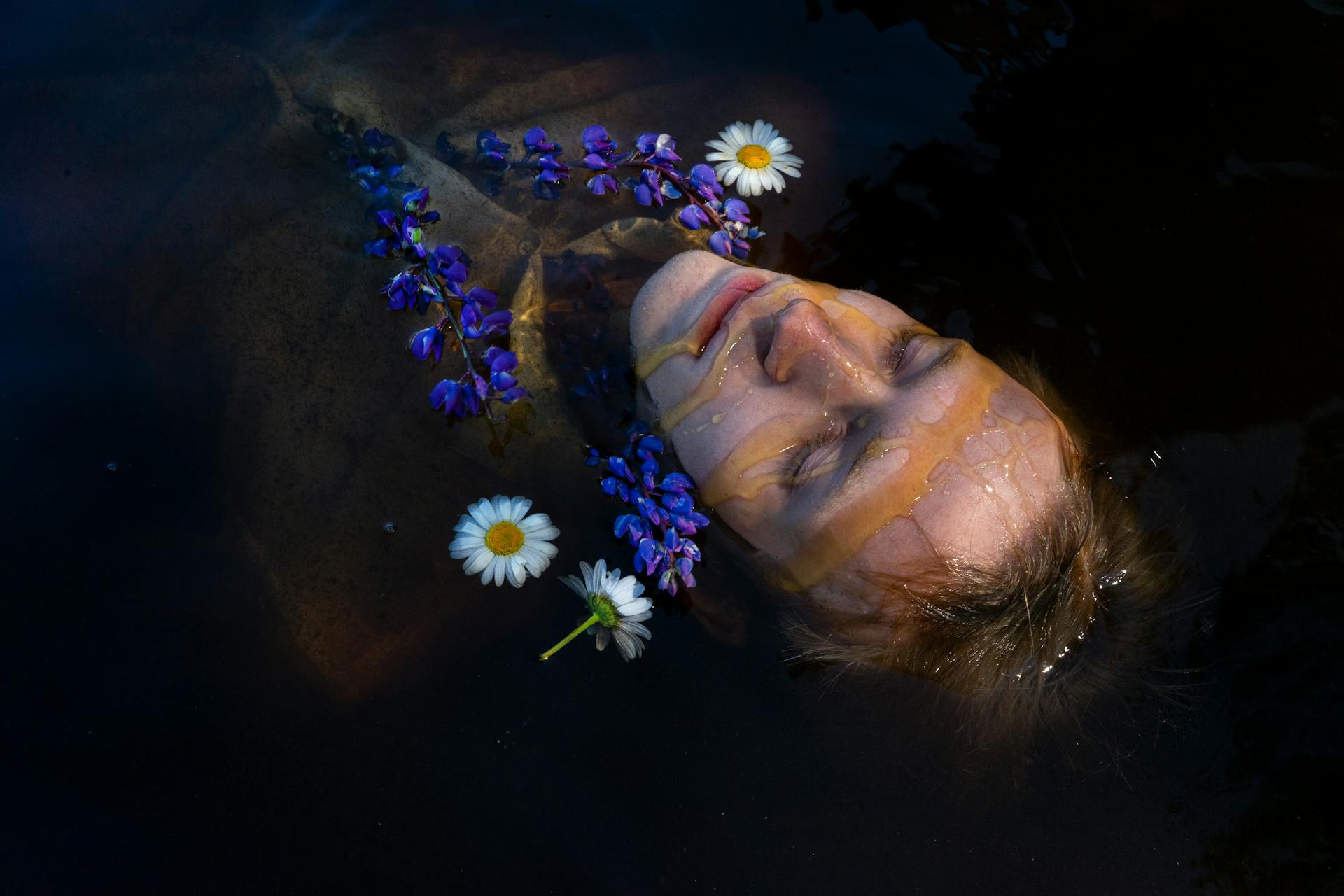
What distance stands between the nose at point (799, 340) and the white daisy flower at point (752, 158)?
1.31 metres

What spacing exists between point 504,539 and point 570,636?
439 mm

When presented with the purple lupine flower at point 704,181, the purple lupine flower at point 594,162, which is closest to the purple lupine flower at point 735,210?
the purple lupine flower at point 704,181

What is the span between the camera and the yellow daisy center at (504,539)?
3143mm

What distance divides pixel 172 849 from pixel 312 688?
57cm

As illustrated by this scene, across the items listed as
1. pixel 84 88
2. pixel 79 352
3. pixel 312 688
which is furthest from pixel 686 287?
pixel 84 88

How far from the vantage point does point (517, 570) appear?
3123 mm

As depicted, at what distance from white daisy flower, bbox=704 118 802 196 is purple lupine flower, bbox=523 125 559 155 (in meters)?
0.70

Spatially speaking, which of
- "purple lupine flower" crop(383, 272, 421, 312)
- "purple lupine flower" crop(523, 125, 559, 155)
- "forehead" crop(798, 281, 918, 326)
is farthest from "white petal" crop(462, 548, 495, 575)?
"purple lupine flower" crop(523, 125, 559, 155)

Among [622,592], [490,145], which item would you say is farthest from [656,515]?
[490,145]

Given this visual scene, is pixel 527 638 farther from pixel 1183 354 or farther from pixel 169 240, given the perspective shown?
pixel 1183 354

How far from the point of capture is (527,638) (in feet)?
10.2

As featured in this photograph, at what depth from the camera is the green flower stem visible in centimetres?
294

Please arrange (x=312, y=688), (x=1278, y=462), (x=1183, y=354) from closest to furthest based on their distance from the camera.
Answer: (x=312, y=688) → (x=1278, y=462) → (x=1183, y=354)

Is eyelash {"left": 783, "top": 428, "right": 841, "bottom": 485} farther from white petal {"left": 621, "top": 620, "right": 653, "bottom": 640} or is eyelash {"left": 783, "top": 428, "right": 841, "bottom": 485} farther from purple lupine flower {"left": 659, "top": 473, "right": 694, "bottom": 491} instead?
white petal {"left": 621, "top": 620, "right": 653, "bottom": 640}
